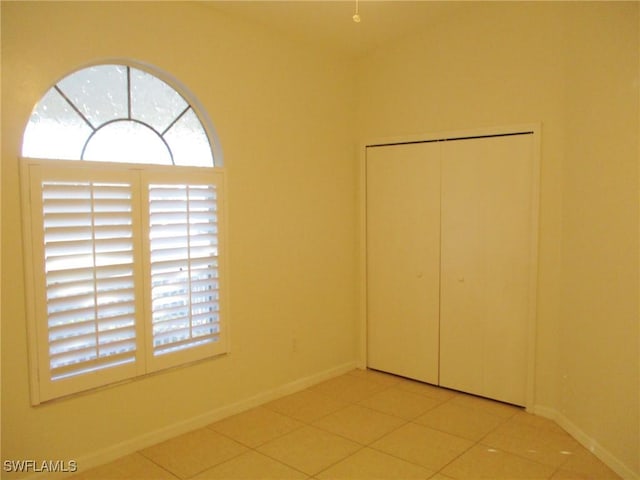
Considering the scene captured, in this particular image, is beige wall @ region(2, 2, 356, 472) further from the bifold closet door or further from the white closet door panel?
the white closet door panel

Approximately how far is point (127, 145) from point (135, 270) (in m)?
0.73

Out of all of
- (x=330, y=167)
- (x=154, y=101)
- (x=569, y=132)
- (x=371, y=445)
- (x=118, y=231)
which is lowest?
(x=371, y=445)

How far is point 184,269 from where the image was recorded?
125 inches

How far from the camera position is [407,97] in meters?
4.06

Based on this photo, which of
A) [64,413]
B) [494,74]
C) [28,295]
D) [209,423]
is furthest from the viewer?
[494,74]

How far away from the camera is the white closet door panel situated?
3.56 metres

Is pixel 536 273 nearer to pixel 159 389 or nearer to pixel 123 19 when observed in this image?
pixel 159 389

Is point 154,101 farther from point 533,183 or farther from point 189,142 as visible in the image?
point 533,183

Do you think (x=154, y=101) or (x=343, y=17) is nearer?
(x=154, y=101)

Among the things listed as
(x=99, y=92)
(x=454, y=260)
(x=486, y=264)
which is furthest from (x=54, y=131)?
(x=486, y=264)

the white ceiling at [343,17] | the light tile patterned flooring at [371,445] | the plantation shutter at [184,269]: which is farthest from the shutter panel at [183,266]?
the white ceiling at [343,17]

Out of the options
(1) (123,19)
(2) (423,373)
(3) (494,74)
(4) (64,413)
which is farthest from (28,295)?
(3) (494,74)

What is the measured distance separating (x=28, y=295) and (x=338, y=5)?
8.43 feet

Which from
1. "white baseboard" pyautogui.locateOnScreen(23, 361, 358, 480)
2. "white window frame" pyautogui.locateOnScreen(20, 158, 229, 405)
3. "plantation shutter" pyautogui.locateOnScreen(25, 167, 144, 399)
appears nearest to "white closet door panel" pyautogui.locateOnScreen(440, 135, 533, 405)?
"white baseboard" pyautogui.locateOnScreen(23, 361, 358, 480)
